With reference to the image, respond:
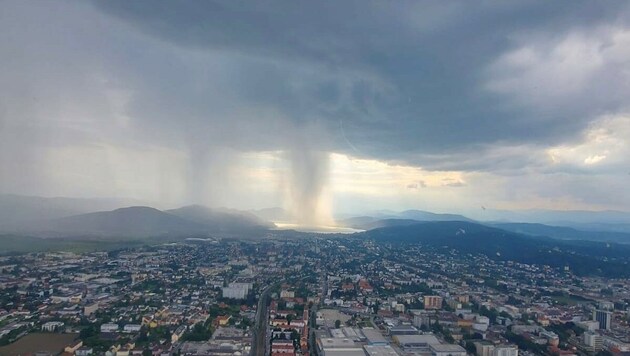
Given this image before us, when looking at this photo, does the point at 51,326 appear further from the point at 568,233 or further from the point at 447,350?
the point at 568,233

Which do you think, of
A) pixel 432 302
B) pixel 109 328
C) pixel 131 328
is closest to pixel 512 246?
pixel 432 302

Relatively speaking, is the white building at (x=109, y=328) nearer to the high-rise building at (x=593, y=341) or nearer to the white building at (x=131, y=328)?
the white building at (x=131, y=328)

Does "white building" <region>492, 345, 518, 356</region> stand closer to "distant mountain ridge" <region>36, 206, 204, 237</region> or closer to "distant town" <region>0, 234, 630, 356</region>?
"distant town" <region>0, 234, 630, 356</region>

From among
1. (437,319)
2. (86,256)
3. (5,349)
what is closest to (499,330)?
(437,319)

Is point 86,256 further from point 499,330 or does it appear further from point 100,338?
point 499,330

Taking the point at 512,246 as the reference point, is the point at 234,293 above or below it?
below

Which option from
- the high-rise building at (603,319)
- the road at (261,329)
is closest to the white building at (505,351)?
the high-rise building at (603,319)

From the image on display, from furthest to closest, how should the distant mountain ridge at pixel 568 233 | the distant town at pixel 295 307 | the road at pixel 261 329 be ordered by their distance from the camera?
the distant mountain ridge at pixel 568 233 < the distant town at pixel 295 307 < the road at pixel 261 329

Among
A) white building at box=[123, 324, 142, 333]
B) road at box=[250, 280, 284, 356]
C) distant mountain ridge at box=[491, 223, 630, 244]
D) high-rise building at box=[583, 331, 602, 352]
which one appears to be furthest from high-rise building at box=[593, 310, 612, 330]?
distant mountain ridge at box=[491, 223, 630, 244]
